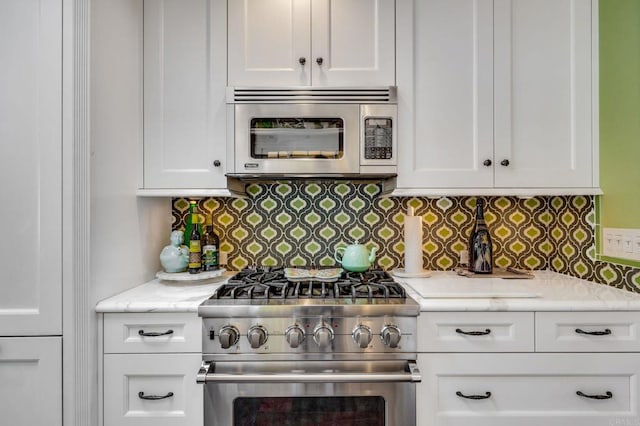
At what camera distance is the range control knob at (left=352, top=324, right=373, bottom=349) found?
4.51 feet

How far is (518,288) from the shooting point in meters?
1.60

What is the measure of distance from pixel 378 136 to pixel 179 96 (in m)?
0.95

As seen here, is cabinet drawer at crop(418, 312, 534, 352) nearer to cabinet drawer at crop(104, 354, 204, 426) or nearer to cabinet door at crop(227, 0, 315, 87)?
cabinet drawer at crop(104, 354, 204, 426)

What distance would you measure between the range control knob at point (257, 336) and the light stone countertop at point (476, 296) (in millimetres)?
232

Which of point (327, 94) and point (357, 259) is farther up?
point (327, 94)

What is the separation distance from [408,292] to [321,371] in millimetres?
488

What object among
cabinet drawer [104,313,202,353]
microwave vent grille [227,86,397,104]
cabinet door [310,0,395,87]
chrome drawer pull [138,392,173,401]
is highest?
cabinet door [310,0,395,87]

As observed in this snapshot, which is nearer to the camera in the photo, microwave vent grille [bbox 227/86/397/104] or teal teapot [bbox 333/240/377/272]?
microwave vent grille [bbox 227/86/397/104]

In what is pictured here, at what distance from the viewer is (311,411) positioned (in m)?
1.39

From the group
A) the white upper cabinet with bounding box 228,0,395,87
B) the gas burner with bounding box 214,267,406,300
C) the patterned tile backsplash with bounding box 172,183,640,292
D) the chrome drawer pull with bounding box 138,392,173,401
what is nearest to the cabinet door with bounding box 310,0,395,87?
the white upper cabinet with bounding box 228,0,395,87

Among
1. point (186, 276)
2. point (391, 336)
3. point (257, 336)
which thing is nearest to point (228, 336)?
point (257, 336)

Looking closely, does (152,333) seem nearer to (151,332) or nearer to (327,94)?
(151,332)

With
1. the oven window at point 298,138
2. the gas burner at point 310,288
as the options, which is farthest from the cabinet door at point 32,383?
the oven window at point 298,138

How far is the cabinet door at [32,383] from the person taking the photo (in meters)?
1.33
